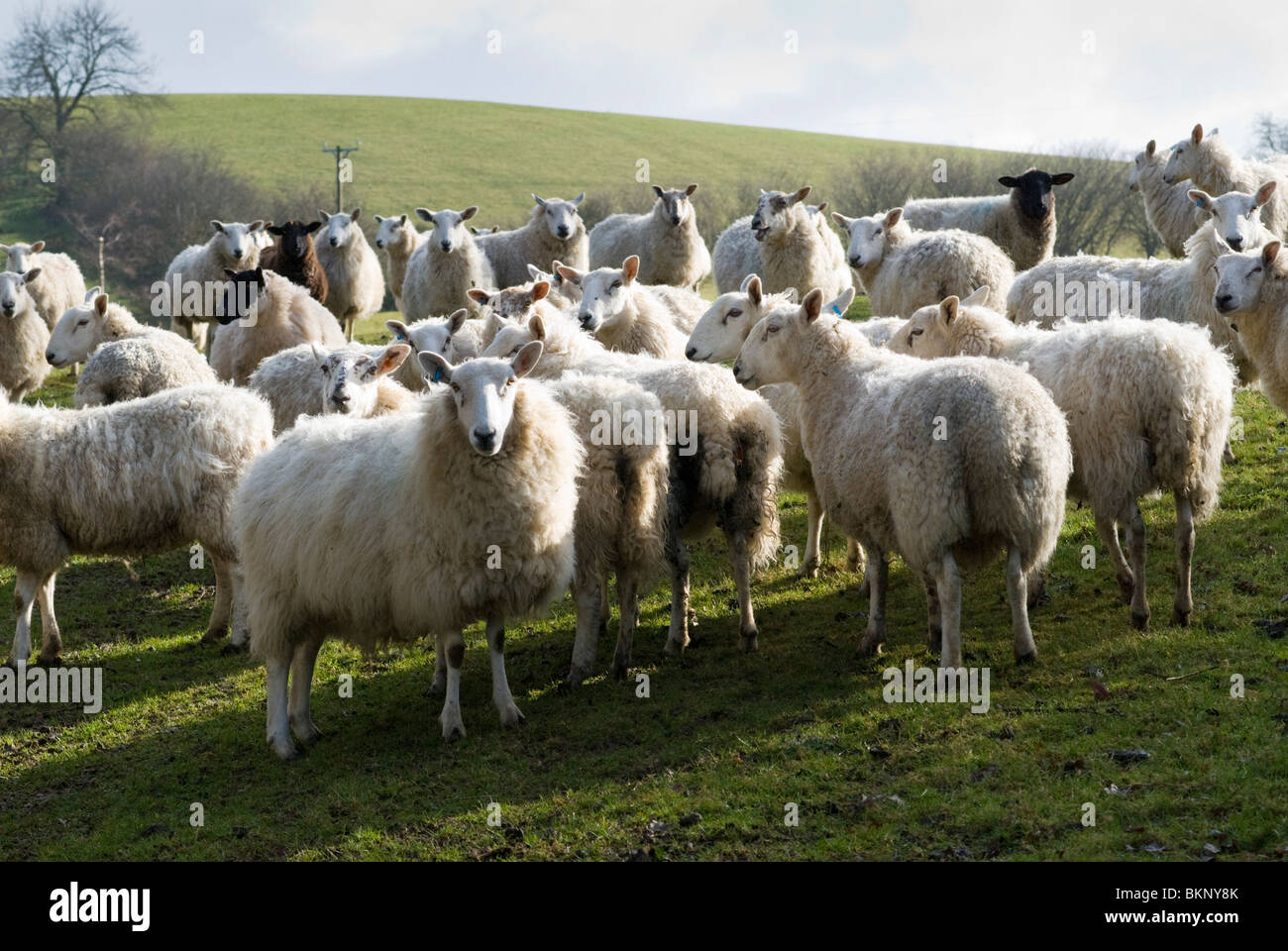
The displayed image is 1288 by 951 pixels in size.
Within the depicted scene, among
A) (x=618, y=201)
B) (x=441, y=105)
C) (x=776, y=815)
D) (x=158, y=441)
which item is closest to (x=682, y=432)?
(x=776, y=815)

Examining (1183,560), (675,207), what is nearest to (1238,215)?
(1183,560)

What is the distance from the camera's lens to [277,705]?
779cm

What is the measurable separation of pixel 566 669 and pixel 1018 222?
11.2 meters

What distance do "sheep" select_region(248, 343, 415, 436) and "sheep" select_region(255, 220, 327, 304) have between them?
6636mm

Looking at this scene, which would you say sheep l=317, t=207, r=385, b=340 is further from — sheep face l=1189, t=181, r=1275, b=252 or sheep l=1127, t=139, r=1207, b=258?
Answer: sheep face l=1189, t=181, r=1275, b=252

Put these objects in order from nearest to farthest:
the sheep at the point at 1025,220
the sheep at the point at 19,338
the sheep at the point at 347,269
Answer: the sheep at the point at 19,338 → the sheep at the point at 1025,220 → the sheep at the point at 347,269

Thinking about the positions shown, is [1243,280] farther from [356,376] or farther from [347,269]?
[347,269]

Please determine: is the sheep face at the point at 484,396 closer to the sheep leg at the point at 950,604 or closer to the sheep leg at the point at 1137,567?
the sheep leg at the point at 950,604

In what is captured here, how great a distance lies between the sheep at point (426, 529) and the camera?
7320mm

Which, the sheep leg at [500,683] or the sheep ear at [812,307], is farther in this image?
the sheep ear at [812,307]

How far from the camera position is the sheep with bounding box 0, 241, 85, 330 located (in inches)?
779

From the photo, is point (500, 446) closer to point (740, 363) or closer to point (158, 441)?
point (740, 363)

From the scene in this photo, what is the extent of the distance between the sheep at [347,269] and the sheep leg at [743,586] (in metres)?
12.9

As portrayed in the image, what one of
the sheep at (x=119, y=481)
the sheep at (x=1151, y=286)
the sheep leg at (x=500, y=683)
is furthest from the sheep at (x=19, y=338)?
the sheep at (x=1151, y=286)
